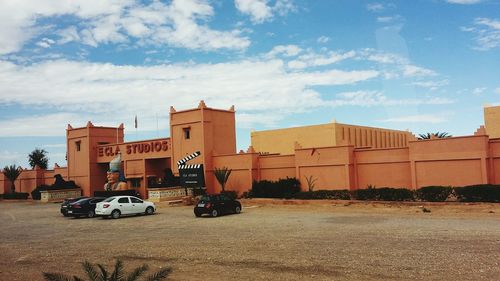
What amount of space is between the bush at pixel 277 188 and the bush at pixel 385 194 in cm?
516

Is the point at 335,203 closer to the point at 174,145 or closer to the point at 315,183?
the point at 315,183

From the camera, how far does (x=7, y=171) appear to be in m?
61.2

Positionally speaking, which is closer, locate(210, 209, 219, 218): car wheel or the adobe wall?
locate(210, 209, 219, 218): car wheel

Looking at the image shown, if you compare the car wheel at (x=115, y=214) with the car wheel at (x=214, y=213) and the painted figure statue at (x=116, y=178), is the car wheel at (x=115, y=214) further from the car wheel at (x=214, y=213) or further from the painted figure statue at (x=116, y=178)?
the painted figure statue at (x=116, y=178)

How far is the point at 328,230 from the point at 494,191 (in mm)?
11562

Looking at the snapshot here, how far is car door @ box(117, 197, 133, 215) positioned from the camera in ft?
94.6

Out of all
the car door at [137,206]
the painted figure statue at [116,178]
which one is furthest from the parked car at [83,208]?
the painted figure statue at [116,178]

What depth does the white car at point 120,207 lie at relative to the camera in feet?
92.9

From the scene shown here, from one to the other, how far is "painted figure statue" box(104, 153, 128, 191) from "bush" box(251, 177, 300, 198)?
13.9 metres

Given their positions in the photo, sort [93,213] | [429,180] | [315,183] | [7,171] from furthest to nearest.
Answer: [7,171], [315,183], [93,213], [429,180]

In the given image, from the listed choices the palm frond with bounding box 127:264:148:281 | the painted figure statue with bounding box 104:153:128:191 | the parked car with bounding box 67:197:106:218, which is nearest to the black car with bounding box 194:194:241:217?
the parked car with bounding box 67:197:106:218

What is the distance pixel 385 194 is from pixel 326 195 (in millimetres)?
4181

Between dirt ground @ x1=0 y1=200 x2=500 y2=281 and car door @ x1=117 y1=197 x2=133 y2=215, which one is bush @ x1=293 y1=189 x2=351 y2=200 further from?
car door @ x1=117 y1=197 x2=133 y2=215

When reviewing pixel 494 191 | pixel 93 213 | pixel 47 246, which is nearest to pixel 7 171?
pixel 93 213
